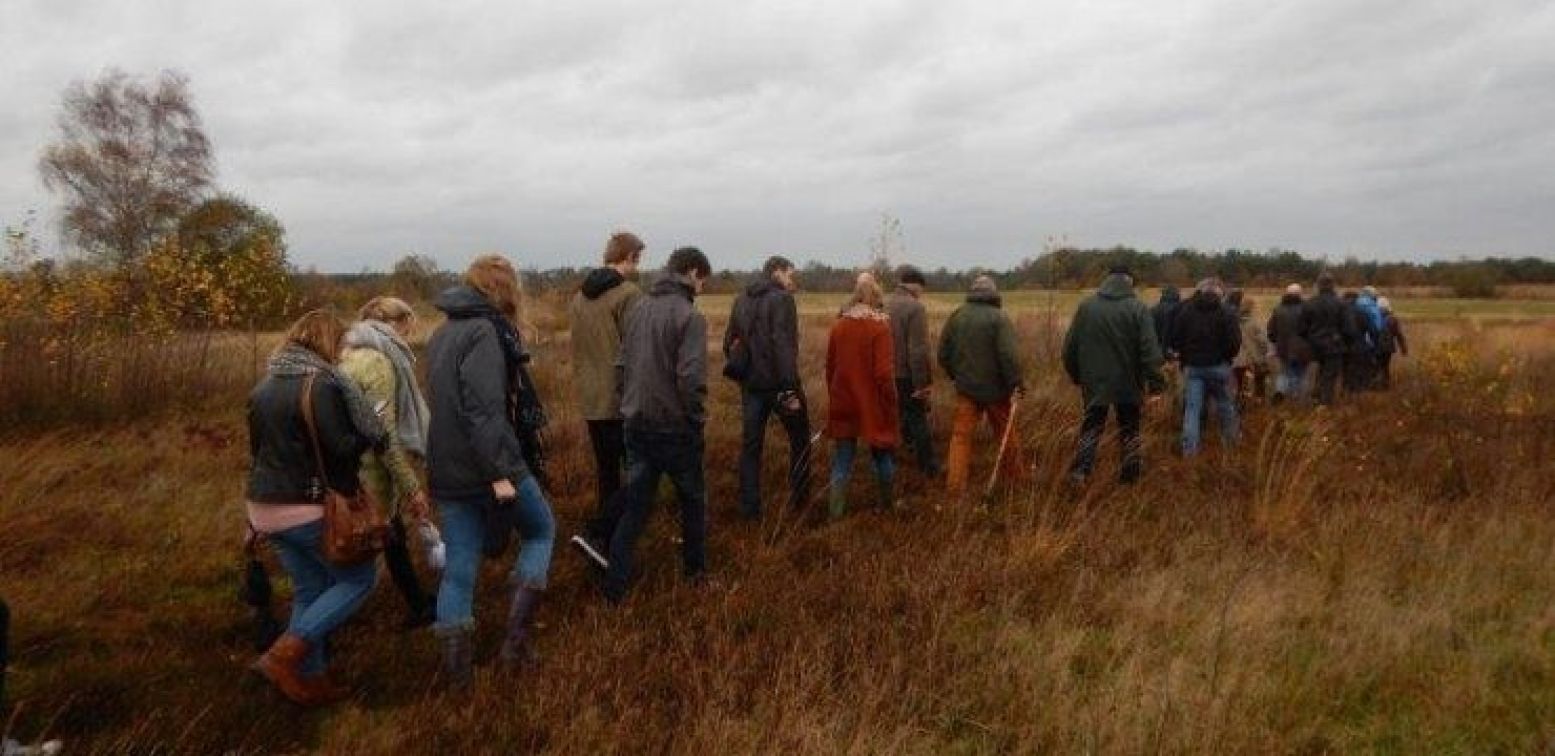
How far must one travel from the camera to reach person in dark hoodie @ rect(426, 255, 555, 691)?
13.1 ft

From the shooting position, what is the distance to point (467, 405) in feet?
13.1

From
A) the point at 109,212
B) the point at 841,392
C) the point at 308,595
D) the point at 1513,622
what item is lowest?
the point at 1513,622

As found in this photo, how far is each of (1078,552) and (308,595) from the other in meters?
4.22

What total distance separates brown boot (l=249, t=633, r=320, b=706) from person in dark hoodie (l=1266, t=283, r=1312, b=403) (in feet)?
41.0

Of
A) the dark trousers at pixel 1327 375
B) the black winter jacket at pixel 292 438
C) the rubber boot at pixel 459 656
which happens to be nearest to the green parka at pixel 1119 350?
the rubber boot at pixel 459 656

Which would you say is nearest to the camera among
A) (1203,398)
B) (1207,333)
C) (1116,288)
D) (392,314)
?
(392,314)

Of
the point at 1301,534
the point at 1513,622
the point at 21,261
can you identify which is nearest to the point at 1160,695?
the point at 1513,622

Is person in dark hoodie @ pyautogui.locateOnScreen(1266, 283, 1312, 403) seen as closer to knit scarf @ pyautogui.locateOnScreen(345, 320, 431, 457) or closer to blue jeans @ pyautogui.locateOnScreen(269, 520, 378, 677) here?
knit scarf @ pyautogui.locateOnScreen(345, 320, 431, 457)

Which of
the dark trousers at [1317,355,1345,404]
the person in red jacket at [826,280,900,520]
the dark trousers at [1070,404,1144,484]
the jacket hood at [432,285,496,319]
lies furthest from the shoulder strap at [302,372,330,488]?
the dark trousers at [1317,355,1345,404]

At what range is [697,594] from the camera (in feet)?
17.0

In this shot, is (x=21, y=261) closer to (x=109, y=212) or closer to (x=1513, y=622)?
(x=1513, y=622)

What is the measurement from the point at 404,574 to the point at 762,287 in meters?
2.90

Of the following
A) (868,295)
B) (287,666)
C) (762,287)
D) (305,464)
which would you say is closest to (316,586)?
(287,666)

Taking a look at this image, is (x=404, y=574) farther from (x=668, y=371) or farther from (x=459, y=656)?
(x=668, y=371)
